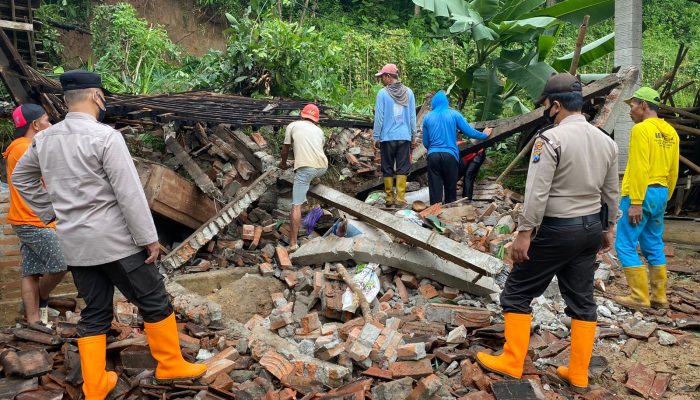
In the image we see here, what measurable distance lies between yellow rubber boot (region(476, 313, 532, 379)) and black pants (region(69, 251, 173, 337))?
2.34 metres

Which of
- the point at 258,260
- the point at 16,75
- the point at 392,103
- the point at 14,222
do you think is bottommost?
the point at 258,260

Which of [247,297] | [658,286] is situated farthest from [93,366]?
[658,286]

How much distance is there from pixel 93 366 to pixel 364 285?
2741 millimetres

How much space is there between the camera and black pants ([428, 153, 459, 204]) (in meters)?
7.90

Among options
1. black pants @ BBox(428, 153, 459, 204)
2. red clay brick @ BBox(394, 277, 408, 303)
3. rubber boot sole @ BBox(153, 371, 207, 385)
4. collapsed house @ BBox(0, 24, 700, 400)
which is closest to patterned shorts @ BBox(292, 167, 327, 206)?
collapsed house @ BBox(0, 24, 700, 400)

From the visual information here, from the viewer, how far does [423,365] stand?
13.3 ft

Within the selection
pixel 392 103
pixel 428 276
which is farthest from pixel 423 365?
pixel 392 103

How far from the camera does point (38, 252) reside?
4.80 m

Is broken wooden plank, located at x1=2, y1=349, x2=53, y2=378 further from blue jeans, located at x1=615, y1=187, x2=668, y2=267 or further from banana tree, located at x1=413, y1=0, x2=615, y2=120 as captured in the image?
banana tree, located at x1=413, y1=0, x2=615, y2=120

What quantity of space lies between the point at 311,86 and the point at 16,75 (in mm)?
5408

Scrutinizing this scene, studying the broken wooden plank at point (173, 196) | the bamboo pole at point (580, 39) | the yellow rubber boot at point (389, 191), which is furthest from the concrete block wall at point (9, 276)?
the bamboo pole at point (580, 39)

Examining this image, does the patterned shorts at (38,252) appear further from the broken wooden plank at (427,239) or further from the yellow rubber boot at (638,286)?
the yellow rubber boot at (638,286)

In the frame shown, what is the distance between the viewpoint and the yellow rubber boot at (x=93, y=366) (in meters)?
3.56

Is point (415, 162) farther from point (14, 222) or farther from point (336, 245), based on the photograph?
point (14, 222)
